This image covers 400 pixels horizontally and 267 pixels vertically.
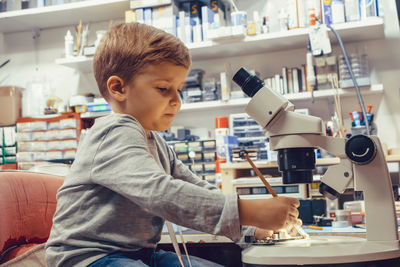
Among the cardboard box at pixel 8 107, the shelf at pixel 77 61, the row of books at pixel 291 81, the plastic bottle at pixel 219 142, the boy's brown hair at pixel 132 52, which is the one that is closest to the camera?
the boy's brown hair at pixel 132 52

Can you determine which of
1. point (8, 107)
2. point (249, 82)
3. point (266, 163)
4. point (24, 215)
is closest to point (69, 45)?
point (8, 107)

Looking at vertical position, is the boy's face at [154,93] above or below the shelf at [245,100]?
below

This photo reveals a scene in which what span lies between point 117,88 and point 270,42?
6.31 feet

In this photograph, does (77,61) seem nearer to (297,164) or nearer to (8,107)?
(8,107)

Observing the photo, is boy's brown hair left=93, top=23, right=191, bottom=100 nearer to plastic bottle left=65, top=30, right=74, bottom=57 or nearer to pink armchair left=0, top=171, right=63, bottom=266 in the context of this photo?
pink armchair left=0, top=171, right=63, bottom=266

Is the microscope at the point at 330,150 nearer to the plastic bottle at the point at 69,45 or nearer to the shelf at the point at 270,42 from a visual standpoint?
the shelf at the point at 270,42

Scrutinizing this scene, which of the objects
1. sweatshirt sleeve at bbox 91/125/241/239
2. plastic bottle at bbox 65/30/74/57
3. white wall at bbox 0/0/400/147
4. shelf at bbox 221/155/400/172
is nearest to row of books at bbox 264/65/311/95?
white wall at bbox 0/0/400/147

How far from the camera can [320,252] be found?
28.7 inches

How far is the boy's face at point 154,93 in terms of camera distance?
0.95 m

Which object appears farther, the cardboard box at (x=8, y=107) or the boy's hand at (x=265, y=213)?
the cardboard box at (x=8, y=107)

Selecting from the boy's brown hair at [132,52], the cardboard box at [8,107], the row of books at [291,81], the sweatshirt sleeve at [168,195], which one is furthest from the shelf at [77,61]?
the sweatshirt sleeve at [168,195]

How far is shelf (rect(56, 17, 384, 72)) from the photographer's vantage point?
2.54 metres

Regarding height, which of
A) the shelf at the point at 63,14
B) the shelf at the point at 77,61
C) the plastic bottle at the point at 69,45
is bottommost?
the shelf at the point at 77,61

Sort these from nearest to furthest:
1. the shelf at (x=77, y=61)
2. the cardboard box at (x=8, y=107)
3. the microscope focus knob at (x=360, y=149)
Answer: the microscope focus knob at (x=360, y=149) → the shelf at (x=77, y=61) → the cardboard box at (x=8, y=107)
